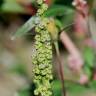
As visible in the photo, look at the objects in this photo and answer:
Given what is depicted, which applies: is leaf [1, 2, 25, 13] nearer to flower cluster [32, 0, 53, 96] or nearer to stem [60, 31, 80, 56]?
stem [60, 31, 80, 56]

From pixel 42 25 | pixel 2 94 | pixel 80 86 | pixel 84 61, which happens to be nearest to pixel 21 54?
pixel 2 94

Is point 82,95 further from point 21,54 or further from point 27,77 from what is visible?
point 21,54

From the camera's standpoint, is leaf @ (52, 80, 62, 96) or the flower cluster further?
leaf @ (52, 80, 62, 96)

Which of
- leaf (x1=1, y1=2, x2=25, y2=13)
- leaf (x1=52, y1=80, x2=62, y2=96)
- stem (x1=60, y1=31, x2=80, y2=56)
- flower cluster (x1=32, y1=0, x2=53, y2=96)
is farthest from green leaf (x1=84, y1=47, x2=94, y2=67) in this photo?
flower cluster (x1=32, y1=0, x2=53, y2=96)

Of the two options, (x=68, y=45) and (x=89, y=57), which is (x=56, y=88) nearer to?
(x=89, y=57)

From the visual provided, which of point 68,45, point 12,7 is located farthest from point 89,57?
point 12,7

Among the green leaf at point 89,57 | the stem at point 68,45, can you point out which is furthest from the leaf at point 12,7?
the green leaf at point 89,57

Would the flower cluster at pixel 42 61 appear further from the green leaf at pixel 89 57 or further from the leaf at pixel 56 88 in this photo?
the green leaf at pixel 89 57

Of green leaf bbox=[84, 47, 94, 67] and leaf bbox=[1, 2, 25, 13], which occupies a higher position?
leaf bbox=[1, 2, 25, 13]
